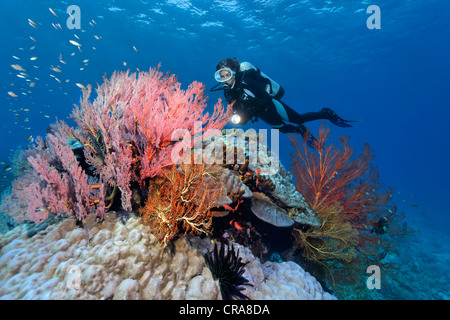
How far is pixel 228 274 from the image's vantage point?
2389mm

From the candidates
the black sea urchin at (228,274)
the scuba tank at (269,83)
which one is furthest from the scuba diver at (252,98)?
the black sea urchin at (228,274)

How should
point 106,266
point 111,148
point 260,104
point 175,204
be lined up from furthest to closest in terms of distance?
point 260,104 → point 111,148 → point 175,204 → point 106,266

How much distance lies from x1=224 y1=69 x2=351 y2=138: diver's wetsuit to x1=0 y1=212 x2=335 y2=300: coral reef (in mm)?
5552

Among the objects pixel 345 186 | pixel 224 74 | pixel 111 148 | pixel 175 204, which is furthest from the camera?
pixel 224 74

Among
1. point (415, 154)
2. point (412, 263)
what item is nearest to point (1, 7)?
point (412, 263)

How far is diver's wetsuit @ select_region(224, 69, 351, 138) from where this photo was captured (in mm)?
6699

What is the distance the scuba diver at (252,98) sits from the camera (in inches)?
263

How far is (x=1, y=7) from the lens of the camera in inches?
1121

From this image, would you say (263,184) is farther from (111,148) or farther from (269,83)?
(269,83)

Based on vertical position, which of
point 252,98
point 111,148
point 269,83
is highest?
point 269,83

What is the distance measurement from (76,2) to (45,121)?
87.3 m

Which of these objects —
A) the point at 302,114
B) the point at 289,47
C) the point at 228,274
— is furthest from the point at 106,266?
the point at 289,47

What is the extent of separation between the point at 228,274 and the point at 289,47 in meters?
37.8

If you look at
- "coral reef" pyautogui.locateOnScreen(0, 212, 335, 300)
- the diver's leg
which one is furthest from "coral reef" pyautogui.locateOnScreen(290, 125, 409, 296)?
"coral reef" pyautogui.locateOnScreen(0, 212, 335, 300)
